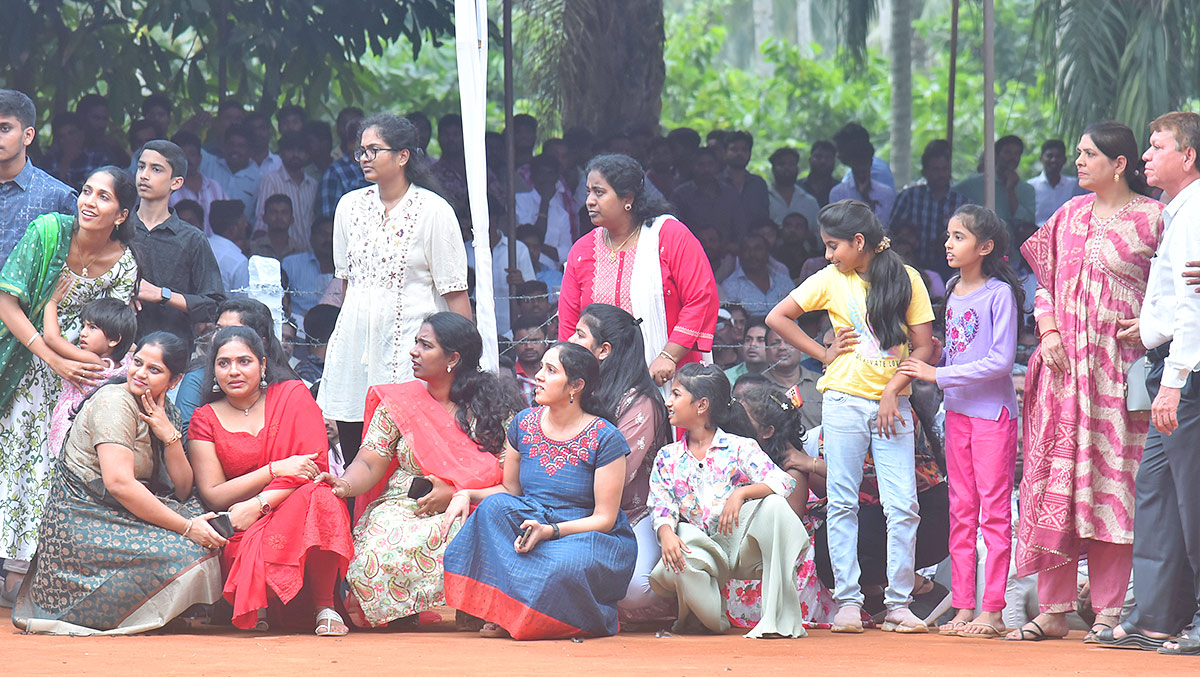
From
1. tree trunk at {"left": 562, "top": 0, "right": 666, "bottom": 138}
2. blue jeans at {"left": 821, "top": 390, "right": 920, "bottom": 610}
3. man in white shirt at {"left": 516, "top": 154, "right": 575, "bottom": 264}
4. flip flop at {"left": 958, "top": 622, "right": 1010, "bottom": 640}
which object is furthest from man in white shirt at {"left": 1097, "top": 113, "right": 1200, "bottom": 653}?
tree trunk at {"left": 562, "top": 0, "right": 666, "bottom": 138}

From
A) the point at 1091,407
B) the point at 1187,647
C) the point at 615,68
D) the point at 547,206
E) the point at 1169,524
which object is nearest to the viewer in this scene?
the point at 1187,647

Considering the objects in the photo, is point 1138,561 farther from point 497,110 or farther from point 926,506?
point 497,110

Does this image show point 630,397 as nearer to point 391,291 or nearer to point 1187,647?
point 391,291

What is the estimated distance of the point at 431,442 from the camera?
18.4 feet

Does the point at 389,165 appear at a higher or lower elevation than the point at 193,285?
higher

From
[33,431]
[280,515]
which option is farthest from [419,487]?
[33,431]

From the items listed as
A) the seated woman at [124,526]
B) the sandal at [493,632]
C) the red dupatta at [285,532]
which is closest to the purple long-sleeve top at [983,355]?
the sandal at [493,632]

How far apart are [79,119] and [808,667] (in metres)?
6.92

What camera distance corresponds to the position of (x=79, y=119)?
9.57 meters

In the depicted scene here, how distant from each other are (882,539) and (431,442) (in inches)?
74.3

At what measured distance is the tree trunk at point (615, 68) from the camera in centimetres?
1048

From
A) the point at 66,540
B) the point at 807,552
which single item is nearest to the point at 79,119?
the point at 66,540

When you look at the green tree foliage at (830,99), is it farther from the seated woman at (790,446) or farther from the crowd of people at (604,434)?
the crowd of people at (604,434)

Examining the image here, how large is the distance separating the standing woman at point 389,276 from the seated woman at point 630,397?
546 mm
